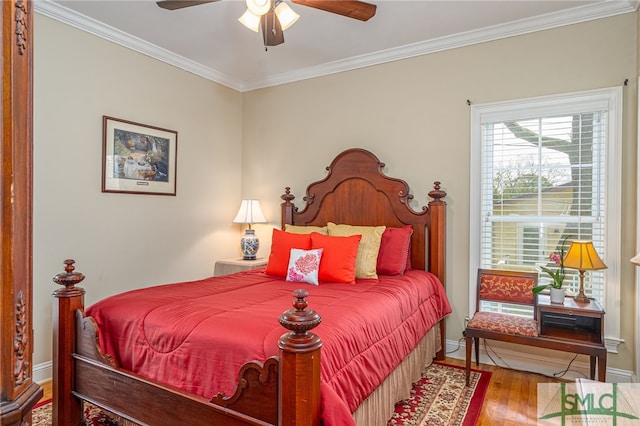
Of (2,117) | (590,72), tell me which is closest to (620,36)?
(590,72)

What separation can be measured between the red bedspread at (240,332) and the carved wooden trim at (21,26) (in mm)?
1264

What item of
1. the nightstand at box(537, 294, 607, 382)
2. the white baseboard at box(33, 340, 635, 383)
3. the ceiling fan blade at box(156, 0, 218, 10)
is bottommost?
the white baseboard at box(33, 340, 635, 383)

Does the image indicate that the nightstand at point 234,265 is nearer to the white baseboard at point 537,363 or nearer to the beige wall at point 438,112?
the beige wall at point 438,112

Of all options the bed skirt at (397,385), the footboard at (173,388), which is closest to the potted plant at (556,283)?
the bed skirt at (397,385)

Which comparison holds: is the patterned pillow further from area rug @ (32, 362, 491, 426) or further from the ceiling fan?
the ceiling fan

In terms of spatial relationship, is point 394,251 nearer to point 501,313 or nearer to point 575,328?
point 501,313

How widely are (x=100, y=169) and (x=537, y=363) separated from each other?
380cm

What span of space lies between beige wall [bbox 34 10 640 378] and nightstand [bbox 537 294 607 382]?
37cm

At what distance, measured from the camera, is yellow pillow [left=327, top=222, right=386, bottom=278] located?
3064 millimetres

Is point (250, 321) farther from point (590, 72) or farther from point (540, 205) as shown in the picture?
point (590, 72)

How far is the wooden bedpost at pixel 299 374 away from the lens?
4.49ft

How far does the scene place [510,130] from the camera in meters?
3.19

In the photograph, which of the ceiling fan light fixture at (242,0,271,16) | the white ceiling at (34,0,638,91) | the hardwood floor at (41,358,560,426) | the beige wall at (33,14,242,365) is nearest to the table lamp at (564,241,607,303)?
the hardwood floor at (41,358,560,426)

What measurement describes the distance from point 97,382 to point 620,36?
400cm
